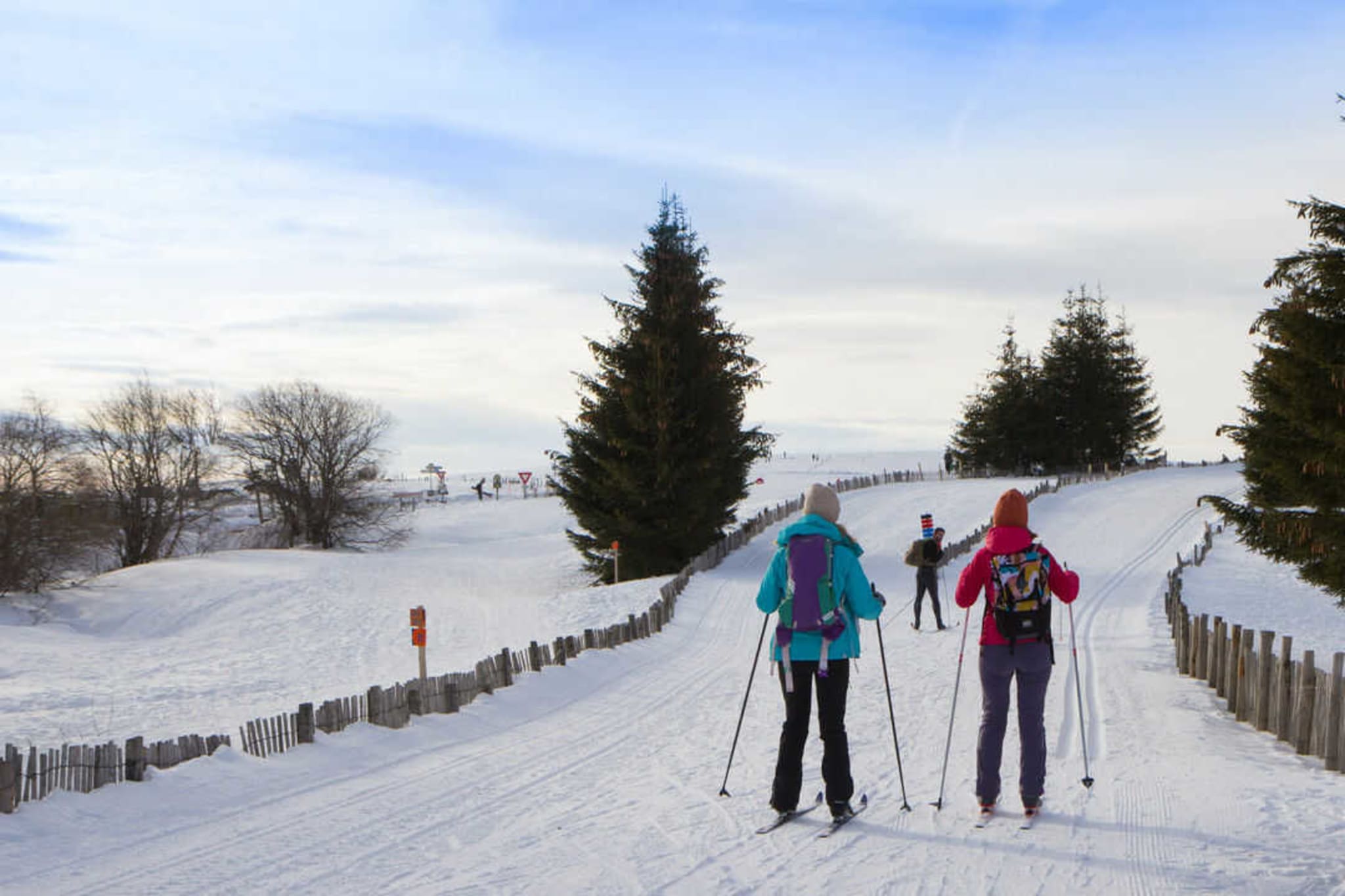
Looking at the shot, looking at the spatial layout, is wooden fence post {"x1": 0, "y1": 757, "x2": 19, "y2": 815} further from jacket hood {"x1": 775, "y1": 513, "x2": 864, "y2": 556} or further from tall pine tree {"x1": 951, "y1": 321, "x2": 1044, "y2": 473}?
tall pine tree {"x1": 951, "y1": 321, "x2": 1044, "y2": 473}

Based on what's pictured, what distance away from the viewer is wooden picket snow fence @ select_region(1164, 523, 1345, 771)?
8984 mm

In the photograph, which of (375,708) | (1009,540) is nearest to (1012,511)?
(1009,540)

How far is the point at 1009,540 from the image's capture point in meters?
7.16

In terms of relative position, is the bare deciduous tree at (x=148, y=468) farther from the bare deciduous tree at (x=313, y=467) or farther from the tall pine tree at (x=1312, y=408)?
the tall pine tree at (x=1312, y=408)

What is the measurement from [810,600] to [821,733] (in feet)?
2.88

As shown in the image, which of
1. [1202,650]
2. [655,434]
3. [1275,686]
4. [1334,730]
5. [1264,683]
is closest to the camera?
[1334,730]

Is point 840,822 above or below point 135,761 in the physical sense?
above

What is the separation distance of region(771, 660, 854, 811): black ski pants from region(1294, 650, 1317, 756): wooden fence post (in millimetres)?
4821

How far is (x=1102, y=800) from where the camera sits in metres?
7.59

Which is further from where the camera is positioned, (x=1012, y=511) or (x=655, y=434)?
(x=655, y=434)

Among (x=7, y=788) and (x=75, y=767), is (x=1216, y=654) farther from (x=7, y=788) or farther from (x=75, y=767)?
(x=7, y=788)

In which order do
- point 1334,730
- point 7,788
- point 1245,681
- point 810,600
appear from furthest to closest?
point 1245,681, point 1334,730, point 7,788, point 810,600

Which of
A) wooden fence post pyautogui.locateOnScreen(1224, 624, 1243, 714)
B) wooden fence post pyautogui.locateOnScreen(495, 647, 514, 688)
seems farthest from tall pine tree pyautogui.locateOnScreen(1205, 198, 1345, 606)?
wooden fence post pyautogui.locateOnScreen(495, 647, 514, 688)

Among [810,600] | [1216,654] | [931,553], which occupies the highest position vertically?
[810,600]
